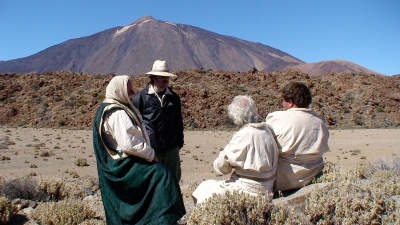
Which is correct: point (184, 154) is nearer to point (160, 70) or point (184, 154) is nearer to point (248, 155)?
point (160, 70)

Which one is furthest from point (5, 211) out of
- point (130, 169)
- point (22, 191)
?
point (130, 169)

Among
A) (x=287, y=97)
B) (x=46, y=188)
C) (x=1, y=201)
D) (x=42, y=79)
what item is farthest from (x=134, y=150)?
(x=42, y=79)

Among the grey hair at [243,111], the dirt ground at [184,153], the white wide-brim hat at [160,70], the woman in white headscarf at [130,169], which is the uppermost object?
the white wide-brim hat at [160,70]

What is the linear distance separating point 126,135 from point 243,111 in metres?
1.05

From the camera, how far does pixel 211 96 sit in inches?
1446

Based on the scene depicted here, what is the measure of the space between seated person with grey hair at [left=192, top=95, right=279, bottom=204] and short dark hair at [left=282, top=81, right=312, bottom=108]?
0.42 metres

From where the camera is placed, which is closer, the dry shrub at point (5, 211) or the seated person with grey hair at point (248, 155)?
the seated person with grey hair at point (248, 155)

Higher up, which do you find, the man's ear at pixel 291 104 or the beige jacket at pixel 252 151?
the man's ear at pixel 291 104

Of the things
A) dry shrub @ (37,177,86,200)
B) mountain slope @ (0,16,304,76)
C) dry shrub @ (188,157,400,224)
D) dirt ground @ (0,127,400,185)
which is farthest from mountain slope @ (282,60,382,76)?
dry shrub @ (188,157,400,224)

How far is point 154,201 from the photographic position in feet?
13.7

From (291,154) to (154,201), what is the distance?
53.3 inches

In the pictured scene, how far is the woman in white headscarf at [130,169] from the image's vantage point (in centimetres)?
408

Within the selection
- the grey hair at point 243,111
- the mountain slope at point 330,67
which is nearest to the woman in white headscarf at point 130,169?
the grey hair at point 243,111

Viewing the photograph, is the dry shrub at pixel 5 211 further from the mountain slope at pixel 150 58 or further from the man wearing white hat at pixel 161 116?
the mountain slope at pixel 150 58
